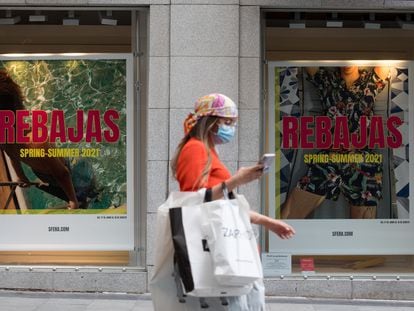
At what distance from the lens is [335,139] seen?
880cm

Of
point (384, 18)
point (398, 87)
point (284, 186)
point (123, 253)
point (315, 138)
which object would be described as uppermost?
point (384, 18)

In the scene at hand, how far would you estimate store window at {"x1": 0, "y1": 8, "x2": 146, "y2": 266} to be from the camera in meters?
8.77

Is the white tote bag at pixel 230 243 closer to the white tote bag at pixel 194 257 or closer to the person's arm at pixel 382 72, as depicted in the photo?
the white tote bag at pixel 194 257

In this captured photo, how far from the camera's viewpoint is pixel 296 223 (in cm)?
880

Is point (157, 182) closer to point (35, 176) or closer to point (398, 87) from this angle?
point (35, 176)

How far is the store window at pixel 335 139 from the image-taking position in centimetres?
879

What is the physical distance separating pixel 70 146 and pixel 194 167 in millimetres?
5182

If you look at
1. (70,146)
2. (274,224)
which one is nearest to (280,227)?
(274,224)

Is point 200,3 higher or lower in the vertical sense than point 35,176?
higher

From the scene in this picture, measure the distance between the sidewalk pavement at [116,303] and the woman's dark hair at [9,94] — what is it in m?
2.04

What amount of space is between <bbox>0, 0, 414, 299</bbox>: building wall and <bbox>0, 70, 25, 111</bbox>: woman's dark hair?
0.88 m

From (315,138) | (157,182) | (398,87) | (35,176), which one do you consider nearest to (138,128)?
(157,182)

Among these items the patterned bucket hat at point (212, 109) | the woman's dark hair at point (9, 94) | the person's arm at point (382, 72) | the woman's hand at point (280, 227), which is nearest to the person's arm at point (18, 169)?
the woman's dark hair at point (9, 94)

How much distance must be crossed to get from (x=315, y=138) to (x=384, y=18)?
1.54m
